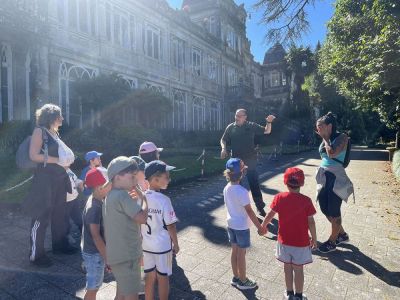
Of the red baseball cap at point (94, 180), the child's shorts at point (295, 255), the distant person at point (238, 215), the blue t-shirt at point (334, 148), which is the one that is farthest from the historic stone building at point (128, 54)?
the child's shorts at point (295, 255)

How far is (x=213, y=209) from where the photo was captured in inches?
272

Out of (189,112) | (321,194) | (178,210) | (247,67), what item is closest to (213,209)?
(178,210)

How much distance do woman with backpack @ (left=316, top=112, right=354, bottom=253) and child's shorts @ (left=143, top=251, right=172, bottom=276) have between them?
260 cm

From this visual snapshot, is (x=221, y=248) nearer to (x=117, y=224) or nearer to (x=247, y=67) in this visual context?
(x=117, y=224)

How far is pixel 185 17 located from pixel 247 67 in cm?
1621

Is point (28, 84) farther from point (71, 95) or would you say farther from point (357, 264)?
point (357, 264)

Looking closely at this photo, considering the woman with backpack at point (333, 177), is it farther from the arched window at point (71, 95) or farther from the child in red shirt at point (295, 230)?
the arched window at point (71, 95)

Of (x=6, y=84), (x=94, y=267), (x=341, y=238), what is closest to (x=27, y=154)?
(x=94, y=267)

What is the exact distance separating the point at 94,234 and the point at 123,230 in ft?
1.25

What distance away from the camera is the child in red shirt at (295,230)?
3.08 m

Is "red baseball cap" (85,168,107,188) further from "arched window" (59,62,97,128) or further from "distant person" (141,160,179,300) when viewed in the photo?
"arched window" (59,62,97,128)

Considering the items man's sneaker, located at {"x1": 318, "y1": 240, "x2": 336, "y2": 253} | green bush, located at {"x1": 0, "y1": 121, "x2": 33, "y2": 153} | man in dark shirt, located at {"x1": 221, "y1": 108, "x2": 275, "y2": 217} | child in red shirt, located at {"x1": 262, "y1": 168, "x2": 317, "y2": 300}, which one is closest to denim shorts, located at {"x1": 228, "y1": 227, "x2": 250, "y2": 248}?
child in red shirt, located at {"x1": 262, "y1": 168, "x2": 317, "y2": 300}

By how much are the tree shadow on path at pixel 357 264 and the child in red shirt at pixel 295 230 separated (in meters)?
1.23

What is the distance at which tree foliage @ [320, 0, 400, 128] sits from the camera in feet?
22.8
